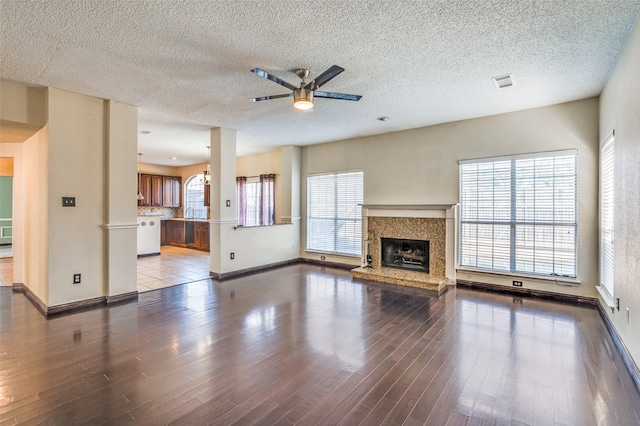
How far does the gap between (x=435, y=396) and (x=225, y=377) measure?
1573mm

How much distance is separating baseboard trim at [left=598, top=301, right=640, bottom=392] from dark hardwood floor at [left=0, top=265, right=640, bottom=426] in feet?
0.17

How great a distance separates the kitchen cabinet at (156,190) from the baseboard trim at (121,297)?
22.5 ft

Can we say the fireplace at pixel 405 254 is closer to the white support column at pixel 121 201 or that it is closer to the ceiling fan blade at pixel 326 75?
the ceiling fan blade at pixel 326 75

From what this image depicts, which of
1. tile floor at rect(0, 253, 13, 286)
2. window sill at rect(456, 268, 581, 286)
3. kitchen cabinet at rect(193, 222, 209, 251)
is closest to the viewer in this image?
window sill at rect(456, 268, 581, 286)

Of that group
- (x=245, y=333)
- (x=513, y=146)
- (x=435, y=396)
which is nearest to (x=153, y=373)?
(x=245, y=333)

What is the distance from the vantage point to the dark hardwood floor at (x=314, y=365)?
6.64 ft

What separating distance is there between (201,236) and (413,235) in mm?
6609

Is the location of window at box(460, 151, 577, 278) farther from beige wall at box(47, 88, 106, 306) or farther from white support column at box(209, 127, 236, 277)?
beige wall at box(47, 88, 106, 306)

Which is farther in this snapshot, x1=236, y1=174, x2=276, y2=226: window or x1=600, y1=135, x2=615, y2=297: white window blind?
x1=236, y1=174, x2=276, y2=226: window

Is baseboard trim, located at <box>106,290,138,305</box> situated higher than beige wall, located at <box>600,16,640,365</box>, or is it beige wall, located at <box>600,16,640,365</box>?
beige wall, located at <box>600,16,640,365</box>

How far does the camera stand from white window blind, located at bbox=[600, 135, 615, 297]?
3.46 metres

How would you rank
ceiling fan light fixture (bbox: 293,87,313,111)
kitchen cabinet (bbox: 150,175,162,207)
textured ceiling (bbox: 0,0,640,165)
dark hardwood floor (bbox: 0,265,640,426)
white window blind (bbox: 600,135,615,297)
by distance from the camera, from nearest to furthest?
dark hardwood floor (bbox: 0,265,640,426), textured ceiling (bbox: 0,0,640,165), ceiling fan light fixture (bbox: 293,87,313,111), white window blind (bbox: 600,135,615,297), kitchen cabinet (bbox: 150,175,162,207)

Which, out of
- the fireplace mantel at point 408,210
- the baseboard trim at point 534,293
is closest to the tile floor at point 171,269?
the fireplace mantel at point 408,210

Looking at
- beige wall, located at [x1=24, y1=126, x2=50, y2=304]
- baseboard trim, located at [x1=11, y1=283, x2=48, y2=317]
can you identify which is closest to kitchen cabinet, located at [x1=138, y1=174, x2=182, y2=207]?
beige wall, located at [x1=24, y1=126, x2=50, y2=304]
